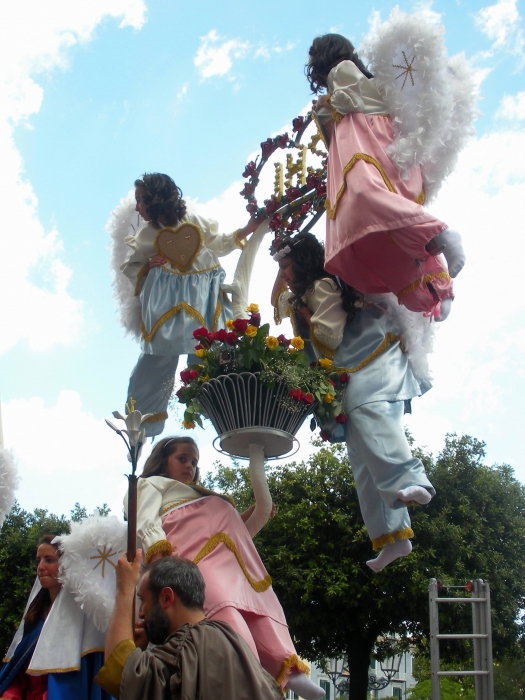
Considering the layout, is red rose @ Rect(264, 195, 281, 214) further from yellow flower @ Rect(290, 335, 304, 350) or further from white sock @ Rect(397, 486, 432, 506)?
white sock @ Rect(397, 486, 432, 506)

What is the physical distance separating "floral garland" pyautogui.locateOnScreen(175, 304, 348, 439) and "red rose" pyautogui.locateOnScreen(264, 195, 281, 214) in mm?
1205

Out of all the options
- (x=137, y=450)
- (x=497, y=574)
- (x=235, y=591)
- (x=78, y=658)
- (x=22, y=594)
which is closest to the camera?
(x=137, y=450)

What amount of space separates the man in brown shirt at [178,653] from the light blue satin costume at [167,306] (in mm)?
2734

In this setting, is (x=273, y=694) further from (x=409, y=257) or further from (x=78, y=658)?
(x=409, y=257)

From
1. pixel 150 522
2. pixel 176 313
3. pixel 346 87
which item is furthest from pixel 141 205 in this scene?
pixel 150 522

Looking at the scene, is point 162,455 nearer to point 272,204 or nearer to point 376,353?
point 376,353

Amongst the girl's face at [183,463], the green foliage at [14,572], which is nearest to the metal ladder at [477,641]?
the girl's face at [183,463]

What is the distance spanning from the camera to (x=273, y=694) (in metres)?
2.31

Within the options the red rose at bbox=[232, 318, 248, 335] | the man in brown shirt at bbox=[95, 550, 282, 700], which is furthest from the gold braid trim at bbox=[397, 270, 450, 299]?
the man in brown shirt at bbox=[95, 550, 282, 700]

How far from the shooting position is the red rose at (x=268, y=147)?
17.0 ft

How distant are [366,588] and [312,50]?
1146 centimetres

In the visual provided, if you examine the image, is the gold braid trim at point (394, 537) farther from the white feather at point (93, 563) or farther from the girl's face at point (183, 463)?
the white feather at point (93, 563)

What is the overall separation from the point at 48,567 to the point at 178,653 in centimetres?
176

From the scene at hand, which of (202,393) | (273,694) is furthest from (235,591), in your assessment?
(273,694)
